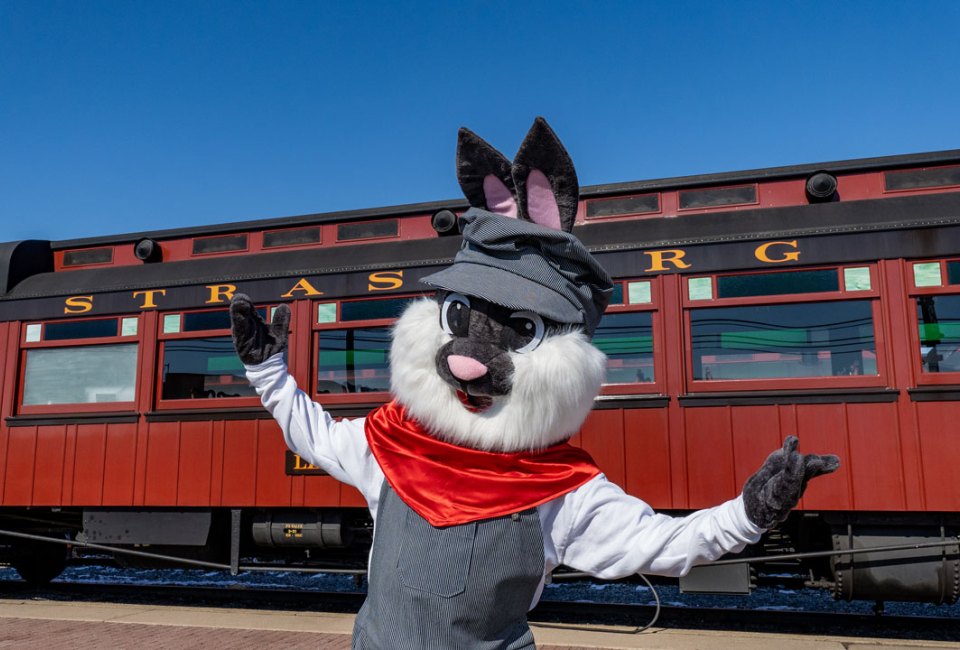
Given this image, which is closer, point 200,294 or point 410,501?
point 410,501

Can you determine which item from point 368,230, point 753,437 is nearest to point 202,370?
point 368,230

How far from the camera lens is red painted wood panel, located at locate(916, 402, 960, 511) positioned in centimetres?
493

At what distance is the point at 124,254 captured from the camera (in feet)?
24.6

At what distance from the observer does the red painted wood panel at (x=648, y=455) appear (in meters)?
5.37

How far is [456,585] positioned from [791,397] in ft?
13.1

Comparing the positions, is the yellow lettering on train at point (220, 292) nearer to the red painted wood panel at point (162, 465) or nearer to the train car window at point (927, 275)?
the red painted wood panel at point (162, 465)

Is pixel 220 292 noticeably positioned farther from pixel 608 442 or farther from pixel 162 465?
pixel 608 442

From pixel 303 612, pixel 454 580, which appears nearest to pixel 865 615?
pixel 303 612

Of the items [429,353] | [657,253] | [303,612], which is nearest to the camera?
[429,353]

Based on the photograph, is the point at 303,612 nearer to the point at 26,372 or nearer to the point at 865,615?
the point at 26,372

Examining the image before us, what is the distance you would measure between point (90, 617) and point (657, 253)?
17.6 feet

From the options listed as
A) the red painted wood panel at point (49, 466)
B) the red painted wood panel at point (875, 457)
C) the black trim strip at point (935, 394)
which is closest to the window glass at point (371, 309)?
the red painted wood panel at point (49, 466)

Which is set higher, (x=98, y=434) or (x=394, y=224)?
(x=394, y=224)

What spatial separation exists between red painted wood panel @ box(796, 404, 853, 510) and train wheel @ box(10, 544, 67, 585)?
7.35 meters
